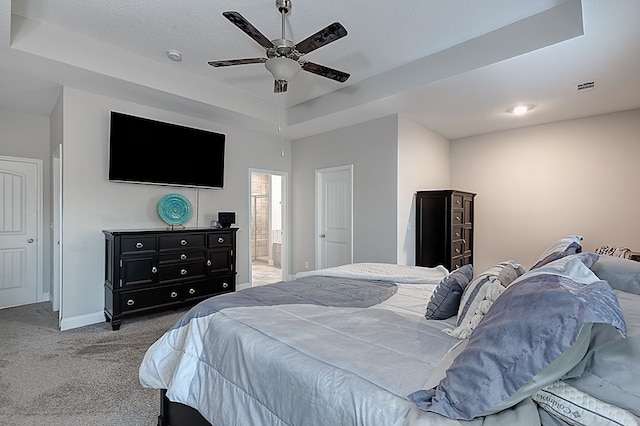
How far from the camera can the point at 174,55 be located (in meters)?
3.43

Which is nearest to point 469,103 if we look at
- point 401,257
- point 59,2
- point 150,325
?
point 401,257

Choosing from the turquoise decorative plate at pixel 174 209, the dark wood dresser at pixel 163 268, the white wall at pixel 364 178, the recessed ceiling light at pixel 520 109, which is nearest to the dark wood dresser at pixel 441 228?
the white wall at pixel 364 178

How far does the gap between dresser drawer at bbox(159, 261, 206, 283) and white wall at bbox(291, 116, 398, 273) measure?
82.4 inches

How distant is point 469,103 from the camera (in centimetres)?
391

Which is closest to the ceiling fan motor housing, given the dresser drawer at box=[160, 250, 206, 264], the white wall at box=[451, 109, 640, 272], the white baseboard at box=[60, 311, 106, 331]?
the dresser drawer at box=[160, 250, 206, 264]

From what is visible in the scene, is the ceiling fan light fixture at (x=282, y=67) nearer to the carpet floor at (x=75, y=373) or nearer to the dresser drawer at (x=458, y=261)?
the carpet floor at (x=75, y=373)

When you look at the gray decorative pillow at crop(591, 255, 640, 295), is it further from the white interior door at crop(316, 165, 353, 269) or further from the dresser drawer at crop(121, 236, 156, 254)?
the dresser drawer at crop(121, 236, 156, 254)

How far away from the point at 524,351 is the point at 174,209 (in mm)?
4344

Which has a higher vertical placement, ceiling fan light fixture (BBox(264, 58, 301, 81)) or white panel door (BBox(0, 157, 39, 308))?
ceiling fan light fixture (BBox(264, 58, 301, 81))

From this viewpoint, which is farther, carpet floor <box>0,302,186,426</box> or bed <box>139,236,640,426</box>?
carpet floor <box>0,302,186,426</box>

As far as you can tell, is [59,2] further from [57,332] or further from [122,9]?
[57,332]

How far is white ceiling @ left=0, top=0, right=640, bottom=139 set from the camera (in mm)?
2637

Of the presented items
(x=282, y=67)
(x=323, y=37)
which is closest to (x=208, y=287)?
(x=282, y=67)

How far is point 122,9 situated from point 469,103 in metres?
3.68
